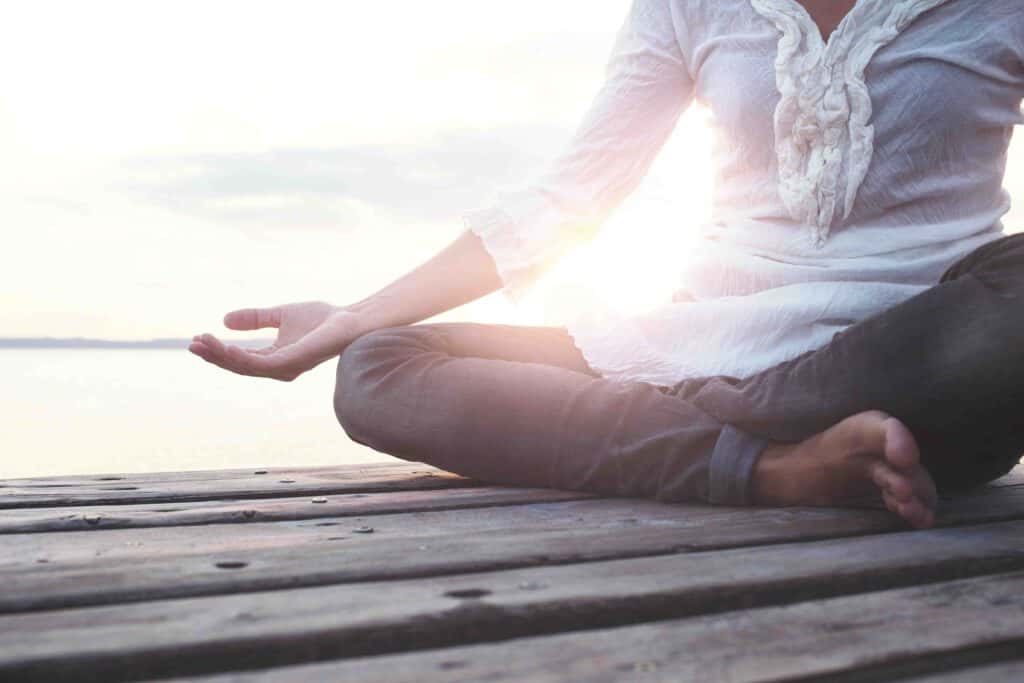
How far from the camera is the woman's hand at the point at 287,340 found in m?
1.69

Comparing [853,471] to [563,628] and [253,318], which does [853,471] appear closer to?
[563,628]

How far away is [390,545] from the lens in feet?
3.66

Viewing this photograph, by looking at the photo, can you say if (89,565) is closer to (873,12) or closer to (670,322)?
(670,322)

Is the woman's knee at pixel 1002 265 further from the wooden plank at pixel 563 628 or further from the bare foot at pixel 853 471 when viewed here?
the wooden plank at pixel 563 628

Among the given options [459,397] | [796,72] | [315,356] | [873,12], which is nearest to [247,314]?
[315,356]

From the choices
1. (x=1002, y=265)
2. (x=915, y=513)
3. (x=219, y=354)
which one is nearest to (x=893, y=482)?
(x=915, y=513)

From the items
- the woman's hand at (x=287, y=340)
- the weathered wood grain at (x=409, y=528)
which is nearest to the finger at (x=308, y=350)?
the woman's hand at (x=287, y=340)

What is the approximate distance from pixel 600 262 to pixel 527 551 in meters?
0.85

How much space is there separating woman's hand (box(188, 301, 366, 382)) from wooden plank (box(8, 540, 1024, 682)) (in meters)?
0.83

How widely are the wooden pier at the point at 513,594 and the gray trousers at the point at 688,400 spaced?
8 centimetres

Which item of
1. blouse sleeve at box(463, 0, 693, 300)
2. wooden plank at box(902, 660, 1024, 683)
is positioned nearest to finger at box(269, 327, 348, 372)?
blouse sleeve at box(463, 0, 693, 300)

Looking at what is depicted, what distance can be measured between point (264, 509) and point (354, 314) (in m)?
0.44

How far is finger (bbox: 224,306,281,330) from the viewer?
1.79 meters

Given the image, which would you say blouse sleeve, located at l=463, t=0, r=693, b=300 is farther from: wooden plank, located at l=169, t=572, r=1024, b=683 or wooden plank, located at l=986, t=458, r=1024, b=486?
wooden plank, located at l=169, t=572, r=1024, b=683
